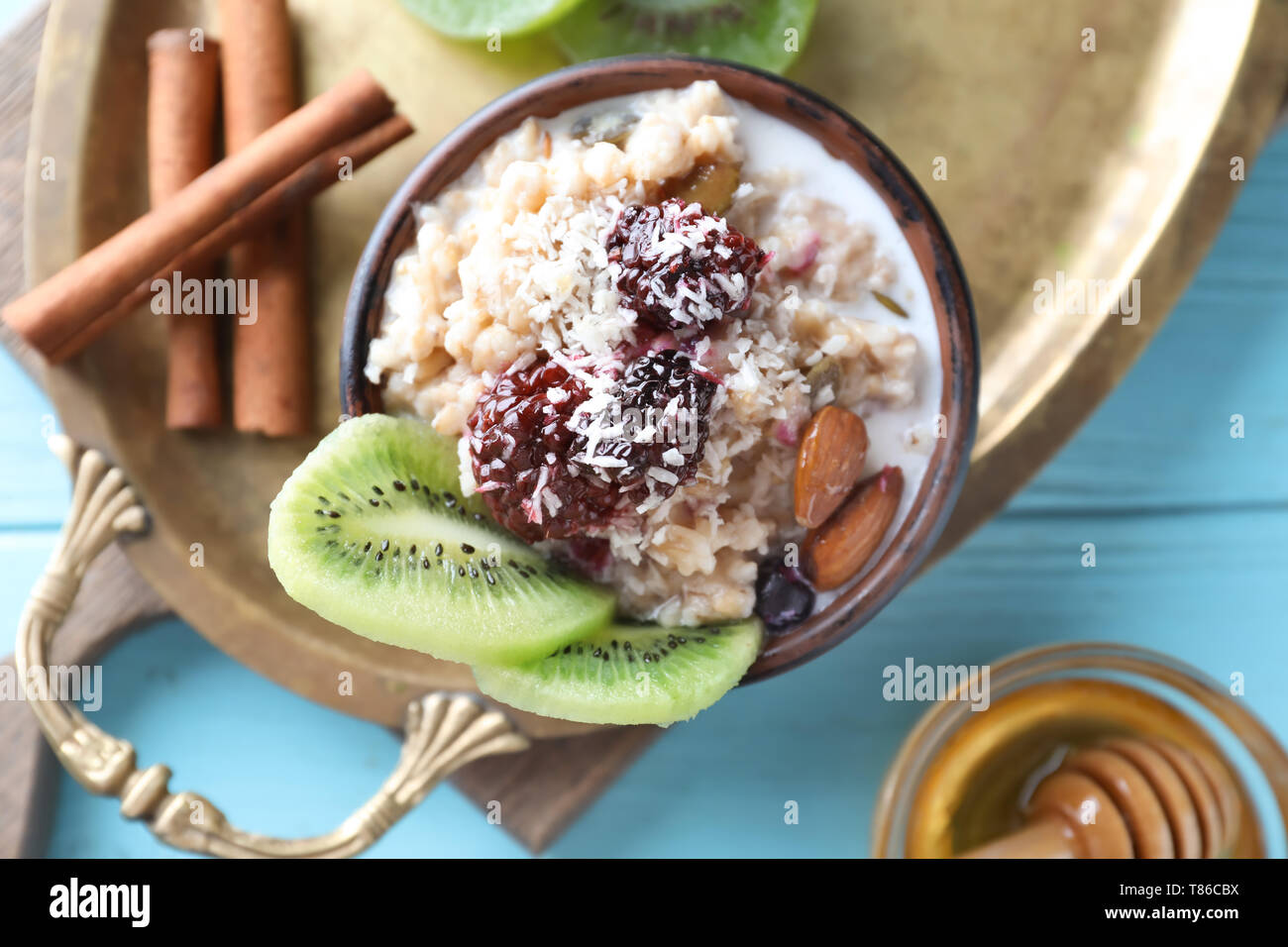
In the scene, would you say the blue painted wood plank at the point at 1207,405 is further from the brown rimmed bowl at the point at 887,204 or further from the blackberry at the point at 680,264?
the blackberry at the point at 680,264

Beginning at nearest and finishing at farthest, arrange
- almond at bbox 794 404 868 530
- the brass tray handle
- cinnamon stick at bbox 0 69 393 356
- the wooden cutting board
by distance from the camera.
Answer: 1. almond at bbox 794 404 868 530
2. the brass tray handle
3. cinnamon stick at bbox 0 69 393 356
4. the wooden cutting board

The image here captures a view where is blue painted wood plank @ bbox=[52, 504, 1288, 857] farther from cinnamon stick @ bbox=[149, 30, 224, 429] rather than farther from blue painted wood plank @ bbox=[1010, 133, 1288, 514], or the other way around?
cinnamon stick @ bbox=[149, 30, 224, 429]

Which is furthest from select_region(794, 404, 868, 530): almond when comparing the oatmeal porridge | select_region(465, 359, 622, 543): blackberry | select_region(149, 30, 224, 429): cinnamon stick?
select_region(149, 30, 224, 429): cinnamon stick

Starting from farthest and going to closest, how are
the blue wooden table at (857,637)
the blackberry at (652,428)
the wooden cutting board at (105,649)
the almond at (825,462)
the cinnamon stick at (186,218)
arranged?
the blue wooden table at (857,637) < the wooden cutting board at (105,649) < the cinnamon stick at (186,218) < the almond at (825,462) < the blackberry at (652,428)

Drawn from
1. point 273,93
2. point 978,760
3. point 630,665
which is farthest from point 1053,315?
point 273,93

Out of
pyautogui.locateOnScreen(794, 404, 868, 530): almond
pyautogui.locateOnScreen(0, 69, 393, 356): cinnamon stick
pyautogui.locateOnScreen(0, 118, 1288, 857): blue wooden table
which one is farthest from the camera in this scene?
pyautogui.locateOnScreen(0, 118, 1288, 857): blue wooden table

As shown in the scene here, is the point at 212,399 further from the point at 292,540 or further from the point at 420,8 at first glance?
the point at 420,8

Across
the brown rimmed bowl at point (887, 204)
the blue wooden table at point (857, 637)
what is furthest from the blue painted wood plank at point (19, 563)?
the brown rimmed bowl at point (887, 204)
